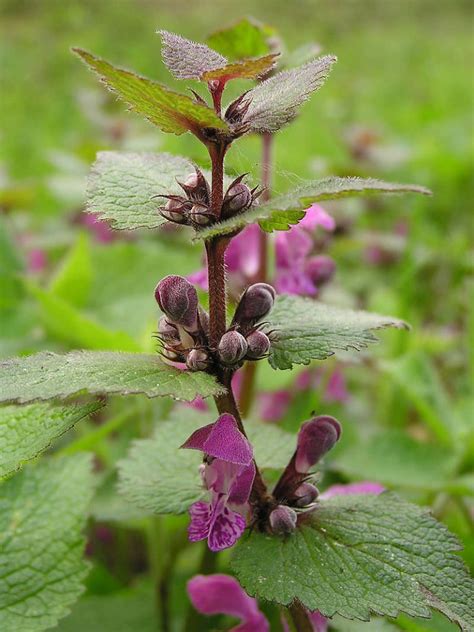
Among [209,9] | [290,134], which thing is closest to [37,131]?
[290,134]

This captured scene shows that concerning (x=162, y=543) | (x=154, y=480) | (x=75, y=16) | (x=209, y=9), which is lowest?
(x=162, y=543)

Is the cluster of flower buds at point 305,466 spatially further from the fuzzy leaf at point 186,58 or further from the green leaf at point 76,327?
the green leaf at point 76,327

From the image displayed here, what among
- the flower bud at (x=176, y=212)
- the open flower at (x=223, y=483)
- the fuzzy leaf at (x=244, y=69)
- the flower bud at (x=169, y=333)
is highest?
the fuzzy leaf at (x=244, y=69)

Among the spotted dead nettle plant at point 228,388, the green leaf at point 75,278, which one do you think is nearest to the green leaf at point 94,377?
the spotted dead nettle plant at point 228,388

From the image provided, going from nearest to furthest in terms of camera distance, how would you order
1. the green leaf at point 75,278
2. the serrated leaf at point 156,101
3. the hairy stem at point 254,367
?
the serrated leaf at point 156,101 → the hairy stem at point 254,367 → the green leaf at point 75,278

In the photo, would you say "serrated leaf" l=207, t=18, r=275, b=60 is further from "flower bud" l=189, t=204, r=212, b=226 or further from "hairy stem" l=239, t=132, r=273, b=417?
"flower bud" l=189, t=204, r=212, b=226

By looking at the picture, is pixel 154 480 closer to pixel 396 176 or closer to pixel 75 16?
pixel 396 176

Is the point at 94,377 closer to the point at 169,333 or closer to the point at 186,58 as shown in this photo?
the point at 169,333
